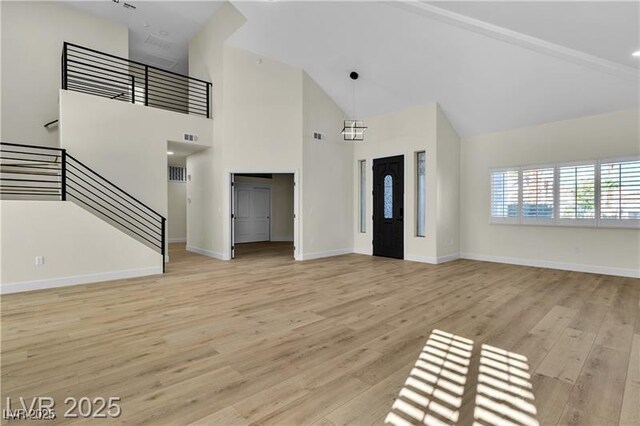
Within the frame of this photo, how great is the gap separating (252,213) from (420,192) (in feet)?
20.4

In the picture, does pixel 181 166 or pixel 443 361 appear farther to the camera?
pixel 181 166

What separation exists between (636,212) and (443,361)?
5.44 m

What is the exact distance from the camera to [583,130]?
19.4 feet

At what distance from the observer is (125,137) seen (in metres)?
6.31

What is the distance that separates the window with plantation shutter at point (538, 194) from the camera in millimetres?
6305

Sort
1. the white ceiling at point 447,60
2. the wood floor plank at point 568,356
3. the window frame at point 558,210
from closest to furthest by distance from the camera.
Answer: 1. the wood floor plank at point 568,356
2. the white ceiling at point 447,60
3. the window frame at point 558,210

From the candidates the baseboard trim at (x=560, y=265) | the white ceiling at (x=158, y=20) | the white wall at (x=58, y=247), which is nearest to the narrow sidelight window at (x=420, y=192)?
the baseboard trim at (x=560, y=265)

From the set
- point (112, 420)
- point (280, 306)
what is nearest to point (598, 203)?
point (280, 306)

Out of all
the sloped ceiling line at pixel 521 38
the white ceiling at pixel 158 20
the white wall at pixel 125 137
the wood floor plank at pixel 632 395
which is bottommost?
the wood floor plank at pixel 632 395

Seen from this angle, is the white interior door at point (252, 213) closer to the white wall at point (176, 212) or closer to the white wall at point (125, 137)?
the white wall at point (176, 212)

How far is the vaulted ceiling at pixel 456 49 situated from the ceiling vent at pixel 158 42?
0.47 metres

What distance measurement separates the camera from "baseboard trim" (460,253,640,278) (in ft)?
18.1

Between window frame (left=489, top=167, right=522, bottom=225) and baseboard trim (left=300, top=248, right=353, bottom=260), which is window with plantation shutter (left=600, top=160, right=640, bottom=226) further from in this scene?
baseboard trim (left=300, top=248, right=353, bottom=260)

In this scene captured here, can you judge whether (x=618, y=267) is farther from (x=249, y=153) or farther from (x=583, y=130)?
(x=249, y=153)
